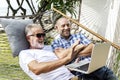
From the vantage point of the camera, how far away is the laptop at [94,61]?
2.67 meters

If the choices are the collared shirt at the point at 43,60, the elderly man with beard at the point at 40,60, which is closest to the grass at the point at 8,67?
the elderly man with beard at the point at 40,60

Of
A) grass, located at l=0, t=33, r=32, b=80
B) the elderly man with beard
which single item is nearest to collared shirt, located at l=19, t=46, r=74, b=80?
the elderly man with beard

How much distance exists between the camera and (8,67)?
5.63 m

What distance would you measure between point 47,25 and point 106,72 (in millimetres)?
4292

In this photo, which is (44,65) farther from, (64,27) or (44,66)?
(64,27)

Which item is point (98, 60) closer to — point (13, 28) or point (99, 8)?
point (13, 28)

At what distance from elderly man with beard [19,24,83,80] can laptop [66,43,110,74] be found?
0.12m

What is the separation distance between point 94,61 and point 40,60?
1.65 feet

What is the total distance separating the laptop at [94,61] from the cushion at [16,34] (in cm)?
69

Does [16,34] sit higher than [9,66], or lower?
higher

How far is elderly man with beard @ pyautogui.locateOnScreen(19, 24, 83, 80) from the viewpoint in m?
2.60

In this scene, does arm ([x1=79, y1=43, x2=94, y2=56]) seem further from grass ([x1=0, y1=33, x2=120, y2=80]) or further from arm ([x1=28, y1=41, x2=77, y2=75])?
grass ([x1=0, y1=33, x2=120, y2=80])

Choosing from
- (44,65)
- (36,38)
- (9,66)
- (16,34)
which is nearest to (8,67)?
(9,66)

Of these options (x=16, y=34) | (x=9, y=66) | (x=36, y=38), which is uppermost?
(x=36, y=38)
